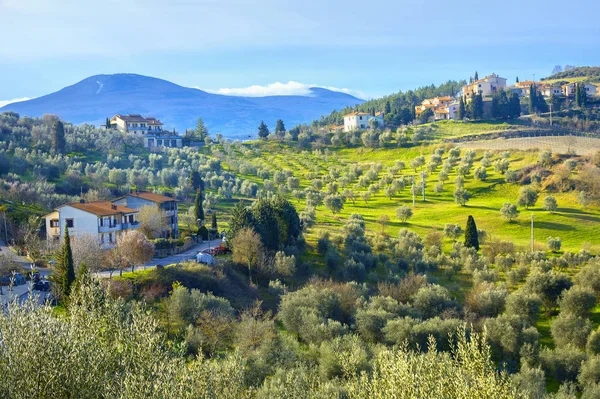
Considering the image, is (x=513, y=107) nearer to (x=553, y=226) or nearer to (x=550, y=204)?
(x=550, y=204)

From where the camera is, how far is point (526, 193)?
7181 cm

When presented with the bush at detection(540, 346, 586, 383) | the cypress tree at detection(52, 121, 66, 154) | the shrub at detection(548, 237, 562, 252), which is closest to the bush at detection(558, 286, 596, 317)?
the bush at detection(540, 346, 586, 383)

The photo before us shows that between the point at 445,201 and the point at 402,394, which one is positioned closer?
the point at 402,394

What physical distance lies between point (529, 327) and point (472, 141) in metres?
78.2

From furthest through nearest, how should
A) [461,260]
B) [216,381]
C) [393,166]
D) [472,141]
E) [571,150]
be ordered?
[472,141] → [393,166] → [571,150] → [461,260] → [216,381]

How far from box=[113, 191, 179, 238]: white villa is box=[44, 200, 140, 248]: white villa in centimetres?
496

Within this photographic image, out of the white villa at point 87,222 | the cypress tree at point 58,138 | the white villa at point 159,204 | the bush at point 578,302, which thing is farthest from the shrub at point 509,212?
the cypress tree at point 58,138

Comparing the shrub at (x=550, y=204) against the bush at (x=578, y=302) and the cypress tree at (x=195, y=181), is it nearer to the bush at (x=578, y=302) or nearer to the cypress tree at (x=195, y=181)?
the bush at (x=578, y=302)

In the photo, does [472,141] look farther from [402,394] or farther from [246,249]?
[402,394]

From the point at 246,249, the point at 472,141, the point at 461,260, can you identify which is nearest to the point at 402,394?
the point at 246,249

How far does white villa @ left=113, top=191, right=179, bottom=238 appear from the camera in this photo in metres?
59.0

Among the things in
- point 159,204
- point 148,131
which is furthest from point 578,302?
point 148,131

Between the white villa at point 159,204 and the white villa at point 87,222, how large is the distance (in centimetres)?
496

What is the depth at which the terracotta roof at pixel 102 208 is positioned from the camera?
167ft
